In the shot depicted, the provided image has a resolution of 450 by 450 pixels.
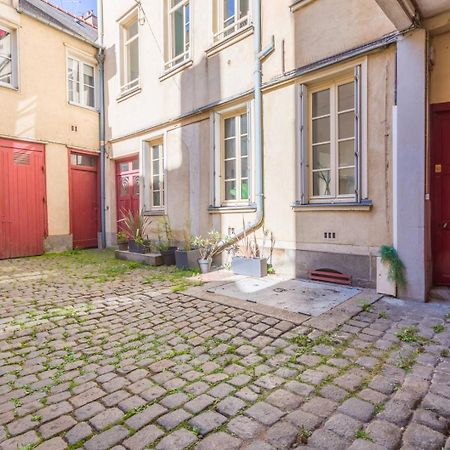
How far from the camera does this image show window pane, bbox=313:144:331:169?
5.33 metres

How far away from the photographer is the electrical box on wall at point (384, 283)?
Result: 14.3 ft

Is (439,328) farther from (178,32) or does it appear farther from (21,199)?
(21,199)

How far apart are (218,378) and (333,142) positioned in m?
3.97

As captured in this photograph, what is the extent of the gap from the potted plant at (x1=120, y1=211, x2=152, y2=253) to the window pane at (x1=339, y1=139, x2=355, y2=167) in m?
4.69

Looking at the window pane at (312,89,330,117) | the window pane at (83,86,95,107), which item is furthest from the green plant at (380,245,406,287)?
the window pane at (83,86,95,107)

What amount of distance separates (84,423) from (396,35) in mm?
5139

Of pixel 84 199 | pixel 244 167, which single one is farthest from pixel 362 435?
pixel 84 199

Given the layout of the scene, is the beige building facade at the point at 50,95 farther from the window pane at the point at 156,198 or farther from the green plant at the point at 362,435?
the green plant at the point at 362,435

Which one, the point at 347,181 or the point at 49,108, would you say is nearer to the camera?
the point at 347,181

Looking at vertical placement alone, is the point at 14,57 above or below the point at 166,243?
above

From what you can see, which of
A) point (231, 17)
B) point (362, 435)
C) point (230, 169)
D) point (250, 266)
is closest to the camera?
point (362, 435)

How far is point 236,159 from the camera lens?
6703 mm

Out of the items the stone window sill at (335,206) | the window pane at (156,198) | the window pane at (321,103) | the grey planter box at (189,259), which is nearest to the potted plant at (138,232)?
the window pane at (156,198)

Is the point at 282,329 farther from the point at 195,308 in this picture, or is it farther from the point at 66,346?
the point at 66,346
